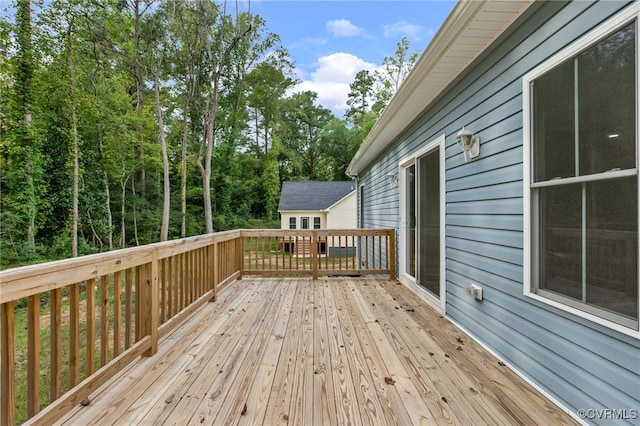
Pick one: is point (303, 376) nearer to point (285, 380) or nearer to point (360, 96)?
point (285, 380)

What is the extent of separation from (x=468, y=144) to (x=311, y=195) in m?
13.5

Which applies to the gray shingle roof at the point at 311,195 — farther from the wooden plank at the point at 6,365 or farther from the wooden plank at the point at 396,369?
the wooden plank at the point at 6,365

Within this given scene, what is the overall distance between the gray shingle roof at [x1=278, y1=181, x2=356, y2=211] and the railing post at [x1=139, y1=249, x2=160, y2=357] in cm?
1290

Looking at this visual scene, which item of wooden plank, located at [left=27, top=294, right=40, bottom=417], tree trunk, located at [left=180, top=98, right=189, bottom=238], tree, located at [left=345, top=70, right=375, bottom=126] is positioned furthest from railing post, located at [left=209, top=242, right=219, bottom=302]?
tree, located at [left=345, top=70, right=375, bottom=126]

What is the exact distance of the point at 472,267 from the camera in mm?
2752

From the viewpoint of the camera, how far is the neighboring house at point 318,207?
14.5 m

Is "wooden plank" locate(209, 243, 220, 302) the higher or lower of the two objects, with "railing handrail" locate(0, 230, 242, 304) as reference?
lower

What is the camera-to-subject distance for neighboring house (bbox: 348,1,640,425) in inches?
56.0

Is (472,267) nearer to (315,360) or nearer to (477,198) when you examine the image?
(477,198)

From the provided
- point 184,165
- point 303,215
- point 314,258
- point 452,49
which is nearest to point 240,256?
point 314,258

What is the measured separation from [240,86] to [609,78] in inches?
767

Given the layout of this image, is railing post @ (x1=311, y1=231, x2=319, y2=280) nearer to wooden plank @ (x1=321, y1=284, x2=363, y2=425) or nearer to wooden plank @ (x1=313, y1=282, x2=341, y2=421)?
wooden plank @ (x1=313, y1=282, x2=341, y2=421)

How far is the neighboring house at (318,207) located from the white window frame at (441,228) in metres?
8.54

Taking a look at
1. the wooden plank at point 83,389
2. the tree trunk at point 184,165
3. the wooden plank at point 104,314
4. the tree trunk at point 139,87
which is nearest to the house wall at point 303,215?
the tree trunk at point 184,165
